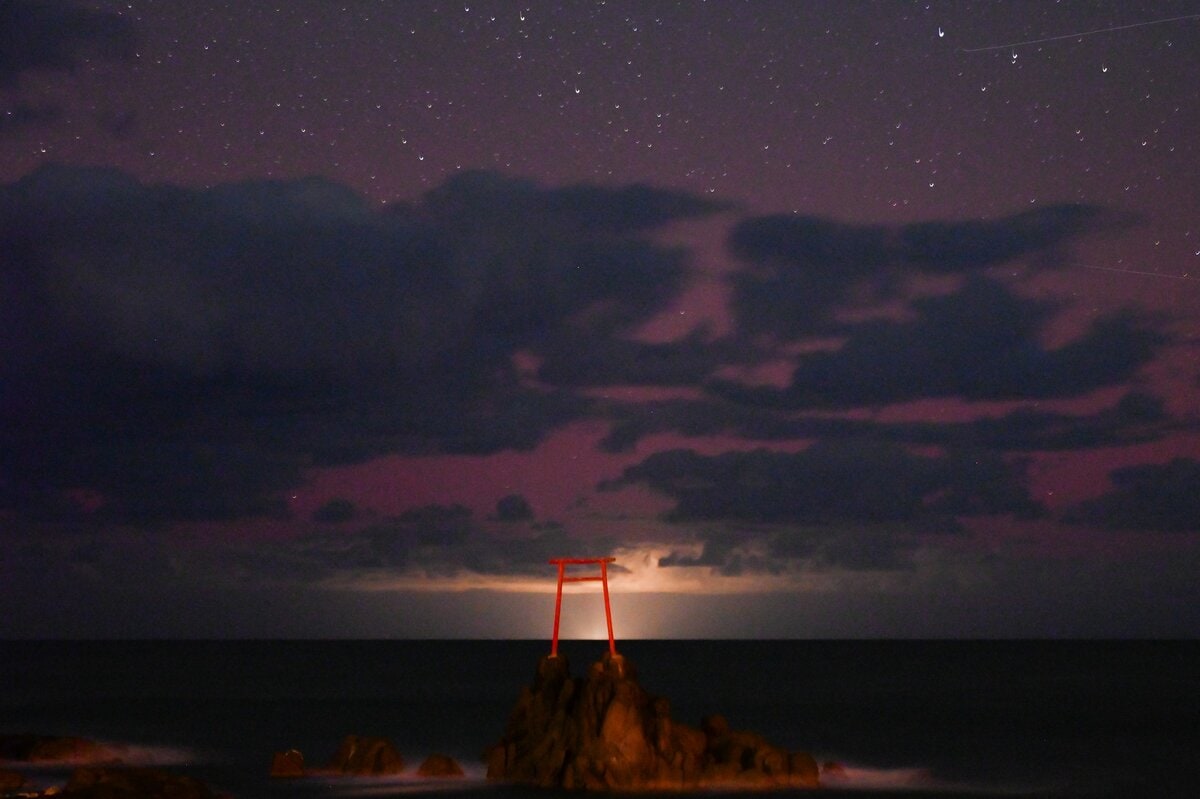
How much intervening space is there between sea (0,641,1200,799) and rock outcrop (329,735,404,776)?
3.48 feet

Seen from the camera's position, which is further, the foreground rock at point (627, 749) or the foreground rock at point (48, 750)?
the foreground rock at point (48, 750)

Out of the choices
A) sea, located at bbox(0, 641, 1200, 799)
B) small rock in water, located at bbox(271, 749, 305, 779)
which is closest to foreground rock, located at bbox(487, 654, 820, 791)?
sea, located at bbox(0, 641, 1200, 799)

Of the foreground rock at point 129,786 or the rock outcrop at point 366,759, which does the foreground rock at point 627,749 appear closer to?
the rock outcrop at point 366,759

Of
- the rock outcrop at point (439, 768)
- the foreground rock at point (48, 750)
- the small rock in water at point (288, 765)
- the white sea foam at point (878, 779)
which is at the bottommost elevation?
the white sea foam at point (878, 779)

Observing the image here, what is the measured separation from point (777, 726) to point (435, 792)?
171 feet

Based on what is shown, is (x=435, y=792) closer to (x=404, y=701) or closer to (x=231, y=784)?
(x=231, y=784)

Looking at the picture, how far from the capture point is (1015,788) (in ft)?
215

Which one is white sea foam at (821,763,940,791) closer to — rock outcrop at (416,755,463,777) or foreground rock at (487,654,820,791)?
foreground rock at (487,654,820,791)

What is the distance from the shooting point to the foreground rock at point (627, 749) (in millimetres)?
52094

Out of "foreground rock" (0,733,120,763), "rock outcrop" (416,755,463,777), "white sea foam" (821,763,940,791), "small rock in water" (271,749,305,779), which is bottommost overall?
"white sea foam" (821,763,940,791)

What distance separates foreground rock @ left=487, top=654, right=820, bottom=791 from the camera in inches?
2051

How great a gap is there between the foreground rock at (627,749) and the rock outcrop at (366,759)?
756 centimetres

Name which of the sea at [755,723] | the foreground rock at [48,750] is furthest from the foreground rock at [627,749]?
the foreground rock at [48,750]

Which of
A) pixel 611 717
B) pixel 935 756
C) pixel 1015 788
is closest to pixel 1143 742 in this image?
pixel 935 756
